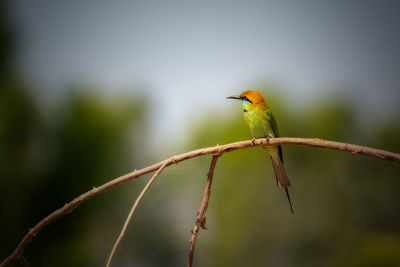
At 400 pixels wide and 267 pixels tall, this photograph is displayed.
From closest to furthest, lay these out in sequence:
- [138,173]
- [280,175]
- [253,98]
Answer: [138,173] → [280,175] → [253,98]

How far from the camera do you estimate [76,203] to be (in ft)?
3.76

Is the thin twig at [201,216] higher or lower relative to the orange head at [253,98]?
lower

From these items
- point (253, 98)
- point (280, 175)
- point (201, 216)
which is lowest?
point (280, 175)

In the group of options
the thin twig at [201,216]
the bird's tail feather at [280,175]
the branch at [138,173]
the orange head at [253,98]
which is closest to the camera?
the branch at [138,173]

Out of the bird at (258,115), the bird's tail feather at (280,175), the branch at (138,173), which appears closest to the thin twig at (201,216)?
the branch at (138,173)

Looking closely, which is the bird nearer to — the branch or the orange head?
the orange head

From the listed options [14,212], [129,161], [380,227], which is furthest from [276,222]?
[14,212]

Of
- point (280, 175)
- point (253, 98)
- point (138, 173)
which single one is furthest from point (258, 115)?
point (138, 173)

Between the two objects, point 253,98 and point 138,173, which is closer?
point 138,173

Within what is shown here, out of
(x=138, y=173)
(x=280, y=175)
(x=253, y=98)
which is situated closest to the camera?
(x=138, y=173)

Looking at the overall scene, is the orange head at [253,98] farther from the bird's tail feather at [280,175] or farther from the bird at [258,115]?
the bird's tail feather at [280,175]

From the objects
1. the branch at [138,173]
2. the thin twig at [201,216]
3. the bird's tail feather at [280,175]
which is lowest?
the bird's tail feather at [280,175]

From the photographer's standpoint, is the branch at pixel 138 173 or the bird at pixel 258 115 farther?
the bird at pixel 258 115

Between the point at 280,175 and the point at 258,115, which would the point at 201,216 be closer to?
the point at 280,175
